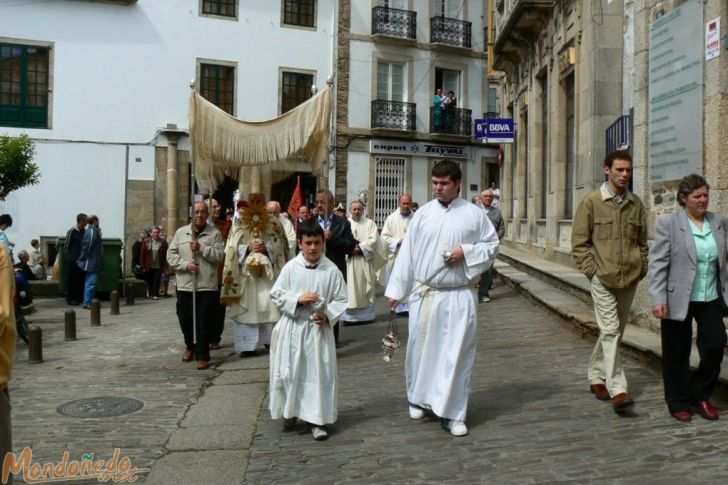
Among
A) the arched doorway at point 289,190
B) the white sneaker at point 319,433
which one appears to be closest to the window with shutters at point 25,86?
the arched doorway at point 289,190

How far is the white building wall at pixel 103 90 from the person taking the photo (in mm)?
22297

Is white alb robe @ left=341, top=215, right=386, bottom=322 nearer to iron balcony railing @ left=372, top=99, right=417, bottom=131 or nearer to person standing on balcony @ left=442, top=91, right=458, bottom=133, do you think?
iron balcony railing @ left=372, top=99, right=417, bottom=131

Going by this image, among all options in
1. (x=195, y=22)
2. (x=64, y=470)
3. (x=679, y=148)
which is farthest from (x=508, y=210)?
(x=64, y=470)

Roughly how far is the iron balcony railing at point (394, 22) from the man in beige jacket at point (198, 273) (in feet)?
66.1

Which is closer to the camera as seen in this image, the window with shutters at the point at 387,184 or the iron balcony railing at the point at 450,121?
the window with shutters at the point at 387,184

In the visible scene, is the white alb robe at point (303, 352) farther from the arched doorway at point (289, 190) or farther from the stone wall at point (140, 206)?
the stone wall at point (140, 206)

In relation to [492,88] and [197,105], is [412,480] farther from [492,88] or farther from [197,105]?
[492,88]

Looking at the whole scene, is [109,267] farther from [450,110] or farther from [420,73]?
[450,110]

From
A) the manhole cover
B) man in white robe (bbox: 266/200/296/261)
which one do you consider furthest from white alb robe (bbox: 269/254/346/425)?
man in white robe (bbox: 266/200/296/261)

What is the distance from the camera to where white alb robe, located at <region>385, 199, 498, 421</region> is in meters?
5.09

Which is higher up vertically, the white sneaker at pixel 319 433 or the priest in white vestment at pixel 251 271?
the priest in white vestment at pixel 251 271

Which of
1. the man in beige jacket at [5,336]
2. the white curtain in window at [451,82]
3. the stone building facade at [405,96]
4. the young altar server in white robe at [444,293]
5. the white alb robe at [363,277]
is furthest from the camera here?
the white curtain in window at [451,82]

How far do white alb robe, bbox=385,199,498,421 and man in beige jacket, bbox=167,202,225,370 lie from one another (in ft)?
10.6

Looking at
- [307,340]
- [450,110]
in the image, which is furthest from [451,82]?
[307,340]
